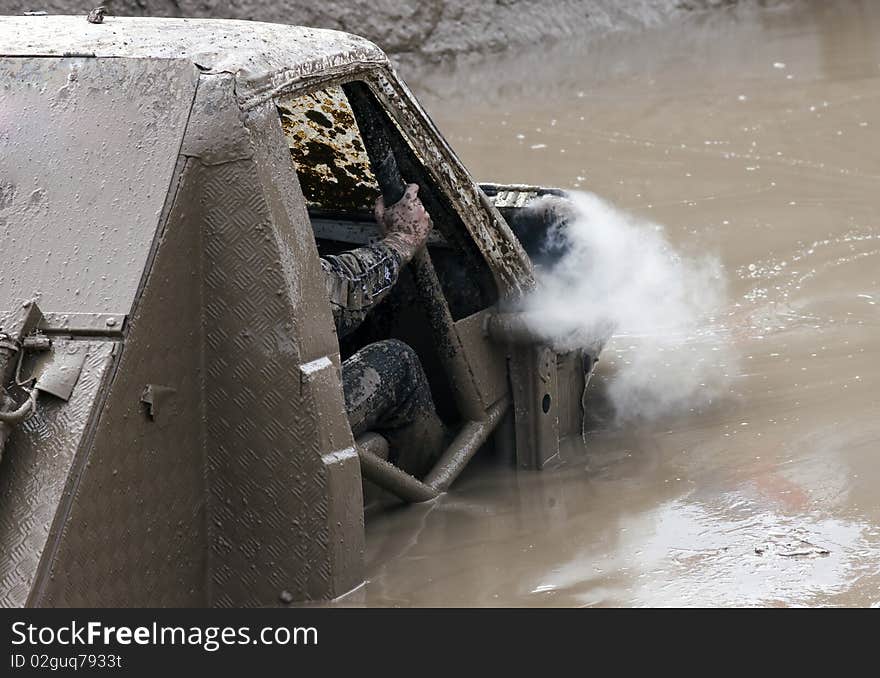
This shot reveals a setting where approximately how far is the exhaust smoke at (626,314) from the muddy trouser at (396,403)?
0.37 meters

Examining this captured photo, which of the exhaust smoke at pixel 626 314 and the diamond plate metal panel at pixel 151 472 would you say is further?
the exhaust smoke at pixel 626 314

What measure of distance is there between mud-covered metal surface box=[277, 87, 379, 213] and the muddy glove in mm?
254

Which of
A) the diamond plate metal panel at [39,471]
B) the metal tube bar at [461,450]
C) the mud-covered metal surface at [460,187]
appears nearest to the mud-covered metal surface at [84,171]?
the diamond plate metal panel at [39,471]

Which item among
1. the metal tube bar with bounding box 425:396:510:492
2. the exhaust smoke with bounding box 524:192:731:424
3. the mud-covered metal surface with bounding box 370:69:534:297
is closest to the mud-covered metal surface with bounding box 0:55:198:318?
the mud-covered metal surface with bounding box 370:69:534:297

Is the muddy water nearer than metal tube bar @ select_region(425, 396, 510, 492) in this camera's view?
Yes

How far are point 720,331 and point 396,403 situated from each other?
1829 millimetres

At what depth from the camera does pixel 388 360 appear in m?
3.43

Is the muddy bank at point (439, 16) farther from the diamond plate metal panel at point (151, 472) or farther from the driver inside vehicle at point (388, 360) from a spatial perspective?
the diamond plate metal panel at point (151, 472)

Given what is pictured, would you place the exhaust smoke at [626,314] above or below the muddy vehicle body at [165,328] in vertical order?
below

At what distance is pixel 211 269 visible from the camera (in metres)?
2.68

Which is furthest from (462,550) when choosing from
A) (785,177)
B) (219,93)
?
(785,177)

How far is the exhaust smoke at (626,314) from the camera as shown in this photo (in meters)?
3.85

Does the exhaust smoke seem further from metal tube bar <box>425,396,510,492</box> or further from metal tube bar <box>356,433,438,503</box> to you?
metal tube bar <box>356,433,438,503</box>

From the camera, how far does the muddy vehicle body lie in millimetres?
2422
